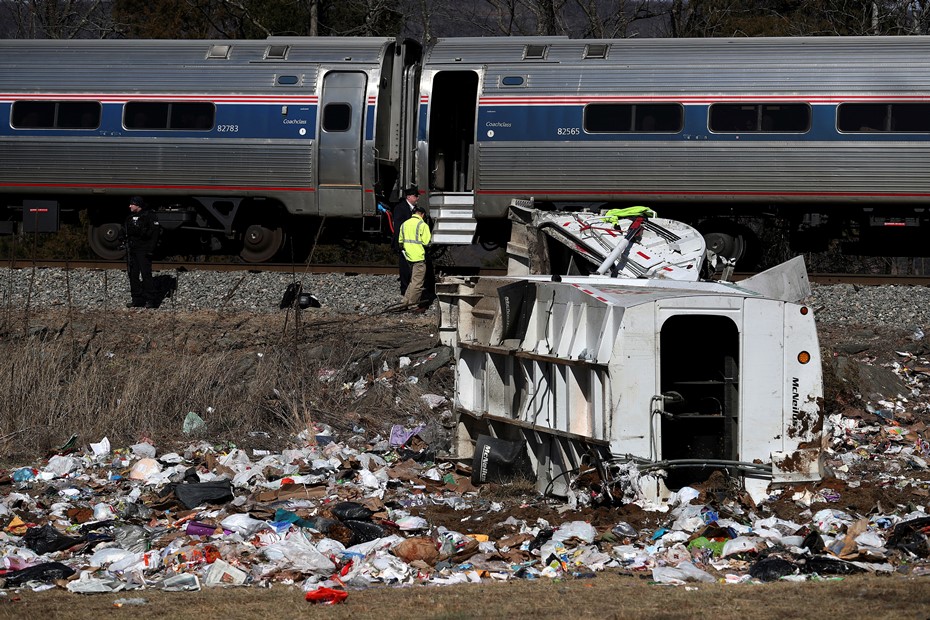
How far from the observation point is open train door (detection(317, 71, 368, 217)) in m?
17.3

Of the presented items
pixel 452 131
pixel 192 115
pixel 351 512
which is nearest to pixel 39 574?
pixel 351 512

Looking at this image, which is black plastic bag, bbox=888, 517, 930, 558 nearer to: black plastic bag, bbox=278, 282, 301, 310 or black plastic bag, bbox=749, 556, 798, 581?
black plastic bag, bbox=749, 556, 798, 581

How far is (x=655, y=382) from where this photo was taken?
7809mm

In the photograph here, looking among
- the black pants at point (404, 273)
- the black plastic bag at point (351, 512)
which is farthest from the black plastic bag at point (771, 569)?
the black pants at point (404, 273)

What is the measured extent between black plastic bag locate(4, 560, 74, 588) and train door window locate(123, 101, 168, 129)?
11.5 metres

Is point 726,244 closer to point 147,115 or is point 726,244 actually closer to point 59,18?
point 147,115

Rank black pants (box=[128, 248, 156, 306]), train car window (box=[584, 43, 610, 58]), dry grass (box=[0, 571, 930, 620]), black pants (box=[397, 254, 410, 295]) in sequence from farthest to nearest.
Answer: train car window (box=[584, 43, 610, 58])
black pants (box=[397, 254, 410, 295])
black pants (box=[128, 248, 156, 306])
dry grass (box=[0, 571, 930, 620])

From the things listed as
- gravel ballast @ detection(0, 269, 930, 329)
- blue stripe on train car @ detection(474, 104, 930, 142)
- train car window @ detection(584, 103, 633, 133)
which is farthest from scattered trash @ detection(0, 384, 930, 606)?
train car window @ detection(584, 103, 633, 133)

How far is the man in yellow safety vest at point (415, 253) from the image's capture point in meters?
14.7

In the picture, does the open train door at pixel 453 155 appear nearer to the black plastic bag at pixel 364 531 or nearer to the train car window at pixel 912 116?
the train car window at pixel 912 116

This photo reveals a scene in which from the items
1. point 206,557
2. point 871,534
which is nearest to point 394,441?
point 206,557

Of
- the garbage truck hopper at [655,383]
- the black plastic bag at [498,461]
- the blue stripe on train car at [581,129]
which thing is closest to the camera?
the garbage truck hopper at [655,383]

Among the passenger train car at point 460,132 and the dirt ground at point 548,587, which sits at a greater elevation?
the passenger train car at point 460,132

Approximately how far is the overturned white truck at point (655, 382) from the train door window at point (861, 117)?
744cm
